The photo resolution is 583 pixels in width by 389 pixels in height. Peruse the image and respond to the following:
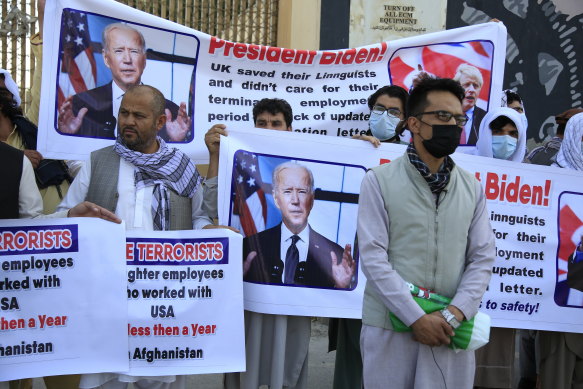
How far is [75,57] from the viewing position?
5004 mm

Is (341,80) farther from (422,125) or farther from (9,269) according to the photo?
(9,269)

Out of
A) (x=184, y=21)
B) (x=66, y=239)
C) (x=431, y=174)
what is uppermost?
(x=184, y=21)

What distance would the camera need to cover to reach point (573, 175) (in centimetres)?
526

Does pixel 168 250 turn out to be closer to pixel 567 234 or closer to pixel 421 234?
pixel 421 234

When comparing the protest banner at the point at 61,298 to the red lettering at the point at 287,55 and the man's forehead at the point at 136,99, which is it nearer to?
the man's forehead at the point at 136,99

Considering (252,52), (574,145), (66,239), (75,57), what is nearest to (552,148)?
(574,145)

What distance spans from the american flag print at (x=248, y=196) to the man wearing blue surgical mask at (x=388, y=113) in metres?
0.88

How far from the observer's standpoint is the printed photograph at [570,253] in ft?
17.0

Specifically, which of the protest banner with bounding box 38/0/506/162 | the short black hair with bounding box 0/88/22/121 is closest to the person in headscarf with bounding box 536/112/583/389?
the protest banner with bounding box 38/0/506/162

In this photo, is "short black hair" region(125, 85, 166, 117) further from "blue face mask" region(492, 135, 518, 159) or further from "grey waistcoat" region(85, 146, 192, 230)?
"blue face mask" region(492, 135, 518, 159)

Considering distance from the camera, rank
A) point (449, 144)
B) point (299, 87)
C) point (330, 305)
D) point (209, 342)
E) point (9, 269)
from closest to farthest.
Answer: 1. point (449, 144)
2. point (9, 269)
3. point (209, 342)
4. point (330, 305)
5. point (299, 87)

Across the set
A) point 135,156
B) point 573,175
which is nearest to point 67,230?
point 135,156

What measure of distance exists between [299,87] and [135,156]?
1745 millimetres

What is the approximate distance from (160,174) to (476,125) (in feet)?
7.84
